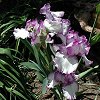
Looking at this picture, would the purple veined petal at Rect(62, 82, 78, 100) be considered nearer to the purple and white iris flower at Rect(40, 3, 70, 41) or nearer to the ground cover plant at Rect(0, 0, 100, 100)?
the ground cover plant at Rect(0, 0, 100, 100)

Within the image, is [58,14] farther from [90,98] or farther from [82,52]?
[90,98]

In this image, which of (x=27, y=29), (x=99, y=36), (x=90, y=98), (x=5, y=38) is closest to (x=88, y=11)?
(x=5, y=38)

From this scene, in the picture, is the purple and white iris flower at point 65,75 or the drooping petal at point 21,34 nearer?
the purple and white iris flower at point 65,75

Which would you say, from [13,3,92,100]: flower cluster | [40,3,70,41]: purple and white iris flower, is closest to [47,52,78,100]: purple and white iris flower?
[13,3,92,100]: flower cluster

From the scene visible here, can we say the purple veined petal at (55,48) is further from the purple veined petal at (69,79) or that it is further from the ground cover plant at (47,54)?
the purple veined petal at (69,79)

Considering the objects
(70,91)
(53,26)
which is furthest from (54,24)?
(70,91)

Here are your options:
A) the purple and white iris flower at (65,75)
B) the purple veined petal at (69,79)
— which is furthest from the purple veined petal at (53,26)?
the purple veined petal at (69,79)

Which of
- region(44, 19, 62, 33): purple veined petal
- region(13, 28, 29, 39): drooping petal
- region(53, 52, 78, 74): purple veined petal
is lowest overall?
region(53, 52, 78, 74): purple veined petal
